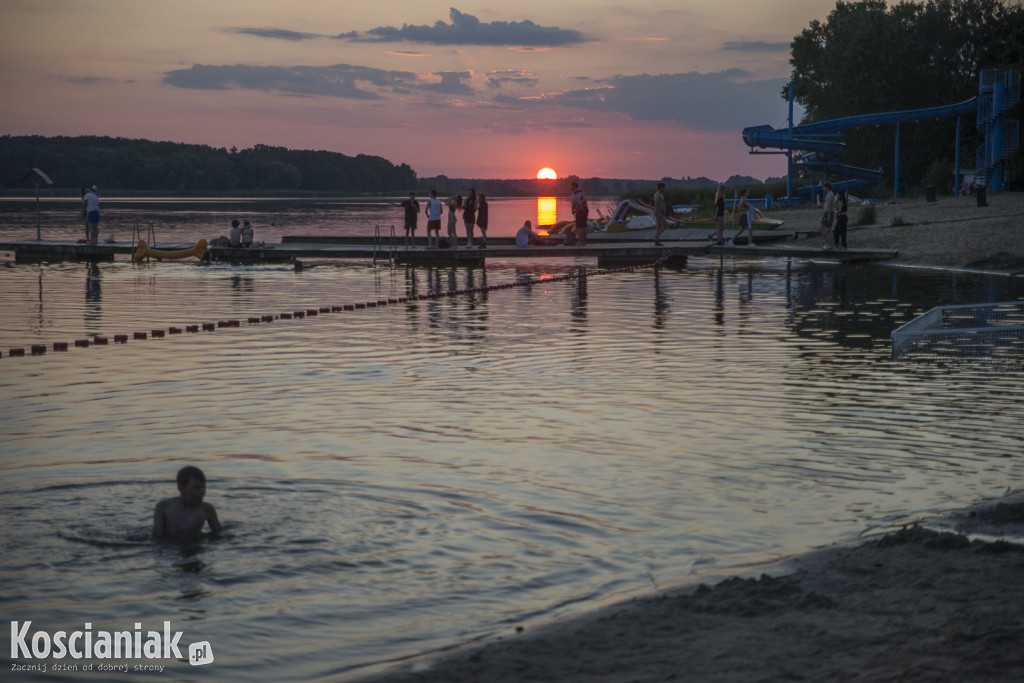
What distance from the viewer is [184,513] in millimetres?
7391

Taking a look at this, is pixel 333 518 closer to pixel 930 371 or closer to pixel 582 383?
pixel 582 383

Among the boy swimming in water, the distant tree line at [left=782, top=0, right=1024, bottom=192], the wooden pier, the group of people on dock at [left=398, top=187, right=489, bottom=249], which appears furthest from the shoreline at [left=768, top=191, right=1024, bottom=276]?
the distant tree line at [left=782, top=0, right=1024, bottom=192]

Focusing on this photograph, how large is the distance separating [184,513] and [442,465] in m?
2.61

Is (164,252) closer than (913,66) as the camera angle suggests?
Yes

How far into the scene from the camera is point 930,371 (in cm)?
1398

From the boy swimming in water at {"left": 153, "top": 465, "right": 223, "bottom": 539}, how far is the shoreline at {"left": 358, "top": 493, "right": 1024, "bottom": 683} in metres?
2.53

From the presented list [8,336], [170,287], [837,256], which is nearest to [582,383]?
[8,336]

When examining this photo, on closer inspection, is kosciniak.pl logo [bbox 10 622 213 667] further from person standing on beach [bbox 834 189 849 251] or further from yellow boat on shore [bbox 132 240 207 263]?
yellow boat on shore [bbox 132 240 207 263]

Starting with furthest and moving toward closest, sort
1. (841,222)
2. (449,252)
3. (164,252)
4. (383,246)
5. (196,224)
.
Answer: (196,224) < (383,246) < (164,252) < (449,252) < (841,222)

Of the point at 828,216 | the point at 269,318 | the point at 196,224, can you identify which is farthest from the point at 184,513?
the point at 196,224

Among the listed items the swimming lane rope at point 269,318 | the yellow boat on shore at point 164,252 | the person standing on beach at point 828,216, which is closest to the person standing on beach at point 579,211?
the swimming lane rope at point 269,318

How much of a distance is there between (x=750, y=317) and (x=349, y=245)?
2426 centimetres

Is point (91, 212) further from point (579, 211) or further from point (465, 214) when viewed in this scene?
point (579, 211)

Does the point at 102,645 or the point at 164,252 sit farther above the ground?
the point at 164,252
